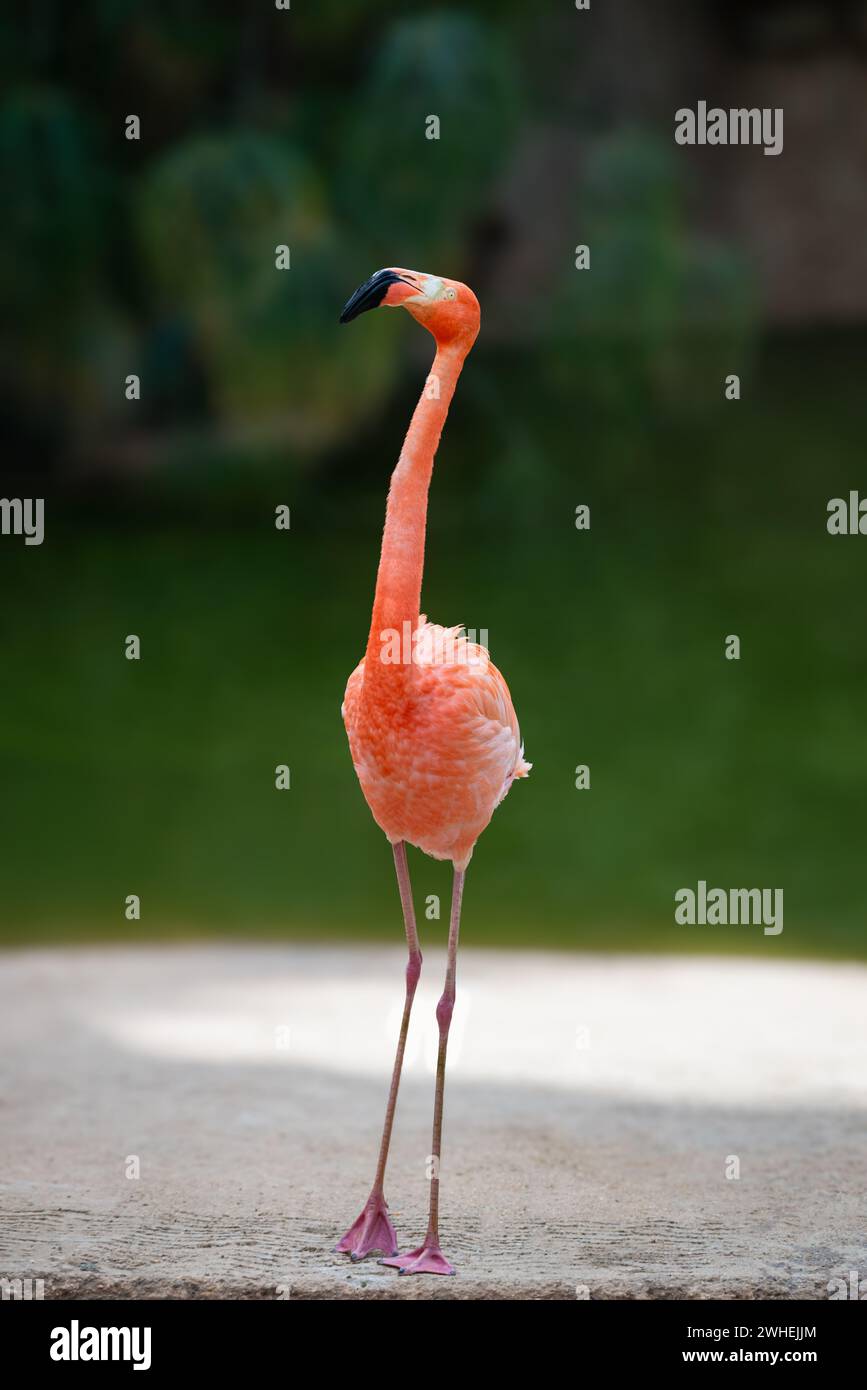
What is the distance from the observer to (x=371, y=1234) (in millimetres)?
3648

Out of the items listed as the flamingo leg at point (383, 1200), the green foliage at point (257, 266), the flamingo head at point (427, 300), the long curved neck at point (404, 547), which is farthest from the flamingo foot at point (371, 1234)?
the green foliage at point (257, 266)

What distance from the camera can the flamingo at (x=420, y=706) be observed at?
11.5ft

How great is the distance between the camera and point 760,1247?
373 centimetres

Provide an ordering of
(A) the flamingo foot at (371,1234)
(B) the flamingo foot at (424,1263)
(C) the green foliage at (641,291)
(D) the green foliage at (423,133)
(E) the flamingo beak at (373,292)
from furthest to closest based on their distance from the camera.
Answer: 1. (C) the green foliage at (641,291)
2. (D) the green foliage at (423,133)
3. (A) the flamingo foot at (371,1234)
4. (B) the flamingo foot at (424,1263)
5. (E) the flamingo beak at (373,292)

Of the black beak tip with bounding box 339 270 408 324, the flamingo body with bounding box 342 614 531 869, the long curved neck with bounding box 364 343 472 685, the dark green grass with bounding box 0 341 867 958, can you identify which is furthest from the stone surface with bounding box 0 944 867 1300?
the black beak tip with bounding box 339 270 408 324

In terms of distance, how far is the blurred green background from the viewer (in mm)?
7902

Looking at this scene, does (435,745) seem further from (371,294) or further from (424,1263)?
(424,1263)

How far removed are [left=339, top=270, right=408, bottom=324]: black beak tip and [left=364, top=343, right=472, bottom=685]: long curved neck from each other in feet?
0.63

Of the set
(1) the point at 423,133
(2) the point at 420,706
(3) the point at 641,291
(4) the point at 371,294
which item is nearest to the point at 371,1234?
(2) the point at 420,706

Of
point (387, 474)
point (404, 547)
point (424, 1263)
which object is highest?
point (387, 474)

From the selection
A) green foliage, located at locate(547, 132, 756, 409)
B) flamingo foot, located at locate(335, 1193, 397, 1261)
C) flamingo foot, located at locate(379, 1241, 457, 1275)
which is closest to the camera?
flamingo foot, located at locate(379, 1241, 457, 1275)

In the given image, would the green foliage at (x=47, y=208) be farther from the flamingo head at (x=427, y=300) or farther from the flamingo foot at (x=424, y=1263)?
the flamingo foot at (x=424, y=1263)

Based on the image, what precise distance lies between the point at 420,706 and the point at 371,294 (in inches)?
31.4

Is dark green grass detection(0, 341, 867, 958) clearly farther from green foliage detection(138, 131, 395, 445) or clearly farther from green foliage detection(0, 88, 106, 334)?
green foliage detection(0, 88, 106, 334)
